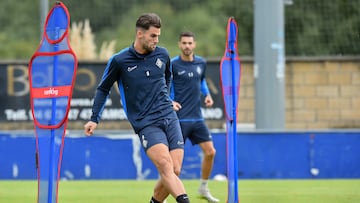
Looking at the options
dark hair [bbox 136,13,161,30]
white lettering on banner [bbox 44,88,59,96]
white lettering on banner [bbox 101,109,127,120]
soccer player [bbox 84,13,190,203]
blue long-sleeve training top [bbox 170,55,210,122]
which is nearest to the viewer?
white lettering on banner [bbox 44,88,59,96]

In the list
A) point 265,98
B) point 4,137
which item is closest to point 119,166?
point 4,137

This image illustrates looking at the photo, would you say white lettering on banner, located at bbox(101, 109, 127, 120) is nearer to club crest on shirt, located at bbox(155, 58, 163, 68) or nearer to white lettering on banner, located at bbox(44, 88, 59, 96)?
club crest on shirt, located at bbox(155, 58, 163, 68)

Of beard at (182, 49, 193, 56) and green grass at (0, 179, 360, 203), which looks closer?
green grass at (0, 179, 360, 203)

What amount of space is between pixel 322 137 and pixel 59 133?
30.1 ft

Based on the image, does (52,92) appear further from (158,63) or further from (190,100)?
(190,100)

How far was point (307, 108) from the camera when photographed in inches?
788

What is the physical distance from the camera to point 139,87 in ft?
30.4

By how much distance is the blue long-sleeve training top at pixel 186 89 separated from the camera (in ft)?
42.9

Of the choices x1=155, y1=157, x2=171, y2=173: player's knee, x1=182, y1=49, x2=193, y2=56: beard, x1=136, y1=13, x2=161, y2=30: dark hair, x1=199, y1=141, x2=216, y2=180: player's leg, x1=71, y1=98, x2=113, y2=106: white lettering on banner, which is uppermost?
x1=136, y1=13, x2=161, y2=30: dark hair

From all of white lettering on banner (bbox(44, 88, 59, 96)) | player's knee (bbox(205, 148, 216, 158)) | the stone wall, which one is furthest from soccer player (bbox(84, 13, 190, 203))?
the stone wall

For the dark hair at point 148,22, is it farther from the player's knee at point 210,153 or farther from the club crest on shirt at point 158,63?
the player's knee at point 210,153

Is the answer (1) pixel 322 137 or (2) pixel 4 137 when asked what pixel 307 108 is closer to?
(1) pixel 322 137

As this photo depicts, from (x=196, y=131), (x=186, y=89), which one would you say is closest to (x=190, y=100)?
(x=186, y=89)

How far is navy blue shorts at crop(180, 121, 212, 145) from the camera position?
13.0 metres
